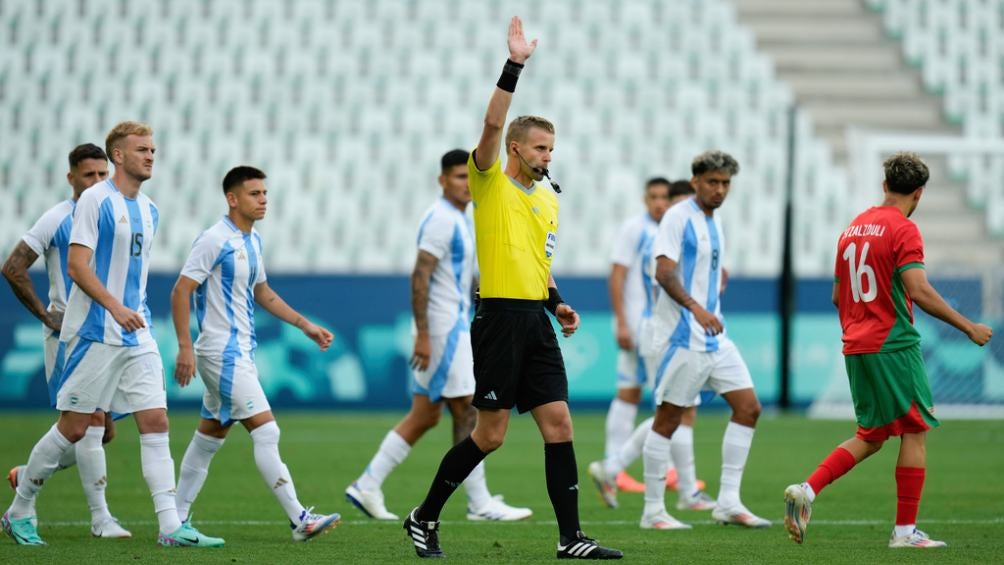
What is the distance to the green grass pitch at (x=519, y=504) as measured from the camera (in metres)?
7.11

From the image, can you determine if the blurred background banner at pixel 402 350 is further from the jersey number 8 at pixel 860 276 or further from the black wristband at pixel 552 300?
the black wristband at pixel 552 300

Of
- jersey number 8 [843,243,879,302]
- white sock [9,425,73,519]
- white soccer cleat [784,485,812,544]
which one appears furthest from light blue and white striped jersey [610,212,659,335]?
white sock [9,425,73,519]

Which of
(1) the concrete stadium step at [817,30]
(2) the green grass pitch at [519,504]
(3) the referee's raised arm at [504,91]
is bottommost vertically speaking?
(2) the green grass pitch at [519,504]

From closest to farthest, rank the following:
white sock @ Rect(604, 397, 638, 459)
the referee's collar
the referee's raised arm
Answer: the referee's raised arm → the referee's collar → white sock @ Rect(604, 397, 638, 459)

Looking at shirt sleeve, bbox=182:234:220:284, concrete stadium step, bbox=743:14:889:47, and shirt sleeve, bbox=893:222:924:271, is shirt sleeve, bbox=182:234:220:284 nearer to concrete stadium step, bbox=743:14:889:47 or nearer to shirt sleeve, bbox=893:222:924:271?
shirt sleeve, bbox=893:222:924:271

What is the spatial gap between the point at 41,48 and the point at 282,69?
378 cm

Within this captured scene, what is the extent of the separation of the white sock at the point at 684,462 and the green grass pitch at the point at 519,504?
1.09 ft

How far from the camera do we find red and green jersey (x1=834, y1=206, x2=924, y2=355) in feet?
24.2

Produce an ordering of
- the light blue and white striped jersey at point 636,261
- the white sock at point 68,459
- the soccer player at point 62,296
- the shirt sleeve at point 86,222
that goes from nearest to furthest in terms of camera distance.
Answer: the shirt sleeve at point 86,222, the soccer player at point 62,296, the white sock at point 68,459, the light blue and white striped jersey at point 636,261

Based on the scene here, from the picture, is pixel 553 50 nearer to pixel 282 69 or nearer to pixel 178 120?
pixel 282 69

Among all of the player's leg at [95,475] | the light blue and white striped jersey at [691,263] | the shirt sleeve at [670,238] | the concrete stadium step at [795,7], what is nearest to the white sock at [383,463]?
the player's leg at [95,475]

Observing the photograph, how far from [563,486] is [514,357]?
646 mm

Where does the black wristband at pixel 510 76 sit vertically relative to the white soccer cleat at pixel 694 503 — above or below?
above

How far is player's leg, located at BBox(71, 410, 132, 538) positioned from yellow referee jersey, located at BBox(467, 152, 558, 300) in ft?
8.38
